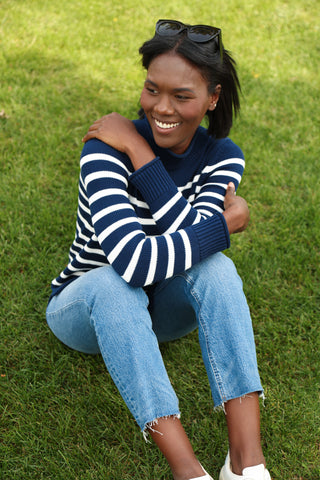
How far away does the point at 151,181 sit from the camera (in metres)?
2.25

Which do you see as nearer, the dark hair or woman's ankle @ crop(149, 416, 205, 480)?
woman's ankle @ crop(149, 416, 205, 480)

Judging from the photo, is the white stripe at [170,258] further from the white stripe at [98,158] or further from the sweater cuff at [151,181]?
the white stripe at [98,158]

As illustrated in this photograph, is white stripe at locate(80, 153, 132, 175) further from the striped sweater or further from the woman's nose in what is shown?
the woman's nose

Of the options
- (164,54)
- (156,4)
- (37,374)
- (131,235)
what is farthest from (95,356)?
(156,4)

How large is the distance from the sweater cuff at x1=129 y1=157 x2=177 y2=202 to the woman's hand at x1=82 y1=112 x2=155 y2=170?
31 mm

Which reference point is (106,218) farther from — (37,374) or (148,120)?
(37,374)

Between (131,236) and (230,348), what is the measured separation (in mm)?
600

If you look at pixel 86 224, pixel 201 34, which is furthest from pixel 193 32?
pixel 86 224

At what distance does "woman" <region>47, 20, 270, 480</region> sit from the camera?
1.98 meters

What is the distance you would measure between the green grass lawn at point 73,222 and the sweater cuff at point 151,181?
1.00 meters

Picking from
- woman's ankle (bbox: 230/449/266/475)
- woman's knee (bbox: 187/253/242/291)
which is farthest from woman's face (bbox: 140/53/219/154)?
woman's ankle (bbox: 230/449/266/475)

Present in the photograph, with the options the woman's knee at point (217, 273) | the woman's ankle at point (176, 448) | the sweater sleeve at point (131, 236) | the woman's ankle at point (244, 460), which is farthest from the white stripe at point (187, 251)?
the woman's ankle at point (244, 460)

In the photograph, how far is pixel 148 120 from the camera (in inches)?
93.7

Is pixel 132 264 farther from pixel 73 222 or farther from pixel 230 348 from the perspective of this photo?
pixel 73 222
